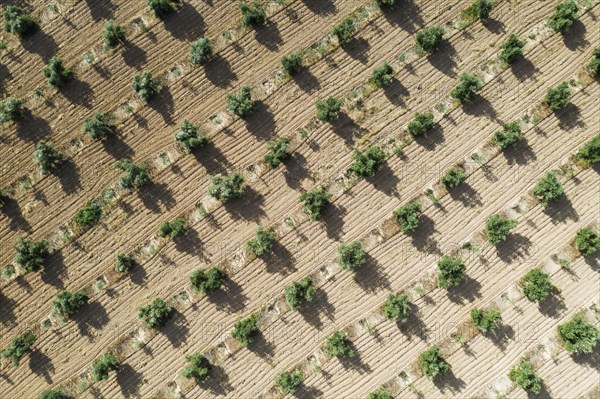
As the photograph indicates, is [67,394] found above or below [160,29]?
below

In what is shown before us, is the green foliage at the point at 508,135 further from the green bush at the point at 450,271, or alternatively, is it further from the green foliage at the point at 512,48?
the green bush at the point at 450,271

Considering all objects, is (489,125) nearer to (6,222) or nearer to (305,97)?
(305,97)

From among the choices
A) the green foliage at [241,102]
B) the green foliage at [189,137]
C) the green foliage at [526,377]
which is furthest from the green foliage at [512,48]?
the green foliage at [189,137]

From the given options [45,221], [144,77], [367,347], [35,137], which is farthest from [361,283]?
[35,137]

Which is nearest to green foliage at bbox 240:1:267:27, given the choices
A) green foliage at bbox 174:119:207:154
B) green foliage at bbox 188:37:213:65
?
green foliage at bbox 188:37:213:65

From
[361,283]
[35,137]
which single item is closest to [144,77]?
[35,137]

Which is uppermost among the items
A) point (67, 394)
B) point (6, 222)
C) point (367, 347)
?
point (6, 222)
